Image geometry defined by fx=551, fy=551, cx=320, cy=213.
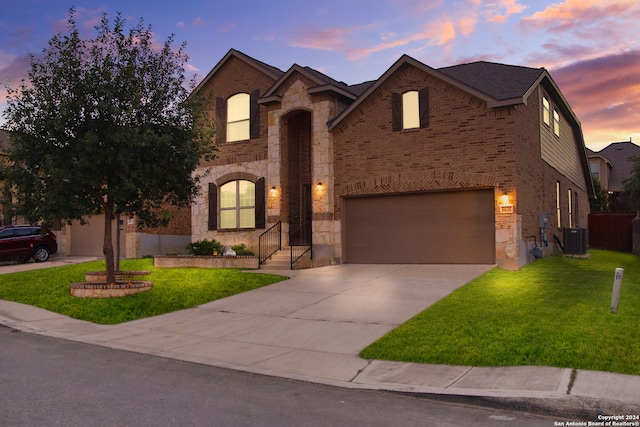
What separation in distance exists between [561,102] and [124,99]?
17.3 m

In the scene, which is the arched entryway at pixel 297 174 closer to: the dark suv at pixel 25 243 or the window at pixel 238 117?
the window at pixel 238 117

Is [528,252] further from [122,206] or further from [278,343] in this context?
[122,206]

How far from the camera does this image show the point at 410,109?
17516 millimetres

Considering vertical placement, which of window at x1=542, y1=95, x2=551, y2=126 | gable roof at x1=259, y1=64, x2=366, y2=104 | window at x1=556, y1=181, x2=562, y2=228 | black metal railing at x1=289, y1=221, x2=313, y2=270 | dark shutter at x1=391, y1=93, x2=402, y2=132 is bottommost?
black metal railing at x1=289, y1=221, x2=313, y2=270

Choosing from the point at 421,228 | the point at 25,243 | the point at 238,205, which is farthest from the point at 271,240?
the point at 25,243

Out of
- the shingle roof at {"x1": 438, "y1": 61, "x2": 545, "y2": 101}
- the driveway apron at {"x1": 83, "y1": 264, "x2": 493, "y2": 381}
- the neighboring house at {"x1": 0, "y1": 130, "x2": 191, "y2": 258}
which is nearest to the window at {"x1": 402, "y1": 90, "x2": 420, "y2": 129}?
the shingle roof at {"x1": 438, "y1": 61, "x2": 545, "y2": 101}

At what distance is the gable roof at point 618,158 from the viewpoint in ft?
138

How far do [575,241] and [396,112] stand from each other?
8.90 metres

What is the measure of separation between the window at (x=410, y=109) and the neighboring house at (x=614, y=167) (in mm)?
27752

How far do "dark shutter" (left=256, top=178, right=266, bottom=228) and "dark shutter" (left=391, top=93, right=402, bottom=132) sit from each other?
556cm

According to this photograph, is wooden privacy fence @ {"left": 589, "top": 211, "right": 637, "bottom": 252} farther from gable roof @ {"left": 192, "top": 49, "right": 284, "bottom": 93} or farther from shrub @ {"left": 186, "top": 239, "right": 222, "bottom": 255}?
shrub @ {"left": 186, "top": 239, "right": 222, "bottom": 255}

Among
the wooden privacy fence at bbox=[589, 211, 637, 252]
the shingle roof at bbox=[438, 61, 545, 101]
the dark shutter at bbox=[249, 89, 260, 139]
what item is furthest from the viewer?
the wooden privacy fence at bbox=[589, 211, 637, 252]

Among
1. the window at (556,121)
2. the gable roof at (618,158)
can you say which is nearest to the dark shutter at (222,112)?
the window at (556,121)

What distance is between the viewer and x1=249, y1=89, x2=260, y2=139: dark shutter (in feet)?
68.7
